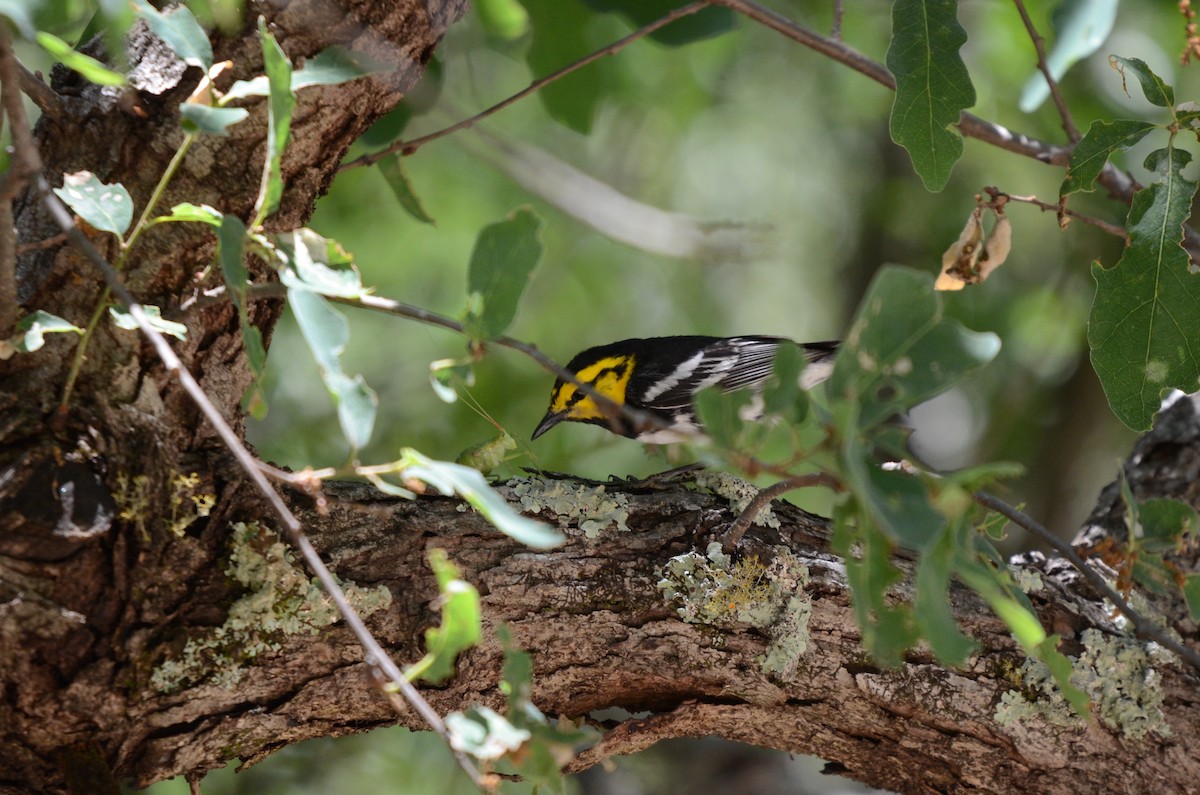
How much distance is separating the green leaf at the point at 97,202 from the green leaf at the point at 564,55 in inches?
83.5

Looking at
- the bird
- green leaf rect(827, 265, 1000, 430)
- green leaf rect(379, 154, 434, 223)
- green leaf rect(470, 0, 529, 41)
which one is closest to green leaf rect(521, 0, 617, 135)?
green leaf rect(470, 0, 529, 41)

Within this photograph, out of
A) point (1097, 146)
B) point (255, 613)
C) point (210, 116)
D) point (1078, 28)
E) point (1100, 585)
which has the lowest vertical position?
point (255, 613)

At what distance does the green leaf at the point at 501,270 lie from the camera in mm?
1519

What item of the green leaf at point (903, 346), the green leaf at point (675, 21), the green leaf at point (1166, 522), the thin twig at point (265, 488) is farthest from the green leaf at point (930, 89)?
the thin twig at point (265, 488)

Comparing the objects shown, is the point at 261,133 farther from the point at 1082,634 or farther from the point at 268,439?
the point at 268,439

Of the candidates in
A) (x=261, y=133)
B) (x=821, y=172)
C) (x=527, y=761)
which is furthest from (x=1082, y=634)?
(x=821, y=172)

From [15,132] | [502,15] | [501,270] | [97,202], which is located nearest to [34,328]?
[97,202]

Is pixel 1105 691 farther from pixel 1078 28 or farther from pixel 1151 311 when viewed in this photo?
pixel 1078 28

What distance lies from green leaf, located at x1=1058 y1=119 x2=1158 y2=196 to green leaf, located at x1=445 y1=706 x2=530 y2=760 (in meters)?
1.83

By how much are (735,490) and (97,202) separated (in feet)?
5.19

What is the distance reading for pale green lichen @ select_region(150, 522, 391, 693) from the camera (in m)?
2.05

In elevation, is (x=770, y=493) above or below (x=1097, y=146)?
below

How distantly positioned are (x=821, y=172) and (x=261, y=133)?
263 inches

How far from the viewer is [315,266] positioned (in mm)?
1587
